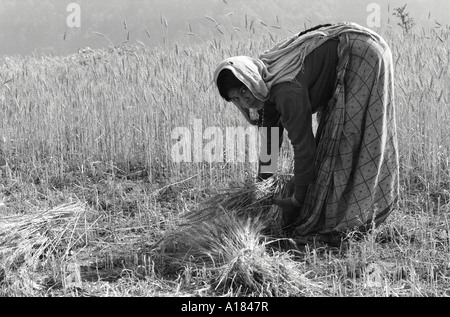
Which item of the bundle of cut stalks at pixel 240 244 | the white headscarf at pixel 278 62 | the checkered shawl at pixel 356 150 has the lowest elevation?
the bundle of cut stalks at pixel 240 244

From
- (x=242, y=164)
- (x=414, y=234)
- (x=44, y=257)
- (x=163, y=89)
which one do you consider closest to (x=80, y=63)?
(x=163, y=89)

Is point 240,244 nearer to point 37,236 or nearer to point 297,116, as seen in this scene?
point 297,116

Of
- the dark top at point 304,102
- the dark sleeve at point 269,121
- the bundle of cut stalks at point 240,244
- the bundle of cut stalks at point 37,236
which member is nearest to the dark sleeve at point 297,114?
the dark top at point 304,102

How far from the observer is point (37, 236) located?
3.30 m

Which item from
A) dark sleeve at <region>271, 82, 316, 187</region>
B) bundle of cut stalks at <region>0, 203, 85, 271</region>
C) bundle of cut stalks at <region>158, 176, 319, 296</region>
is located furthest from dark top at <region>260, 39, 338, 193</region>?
bundle of cut stalks at <region>0, 203, 85, 271</region>

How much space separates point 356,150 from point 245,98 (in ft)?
2.14

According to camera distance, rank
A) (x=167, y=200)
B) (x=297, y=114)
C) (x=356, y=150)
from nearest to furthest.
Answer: (x=297, y=114)
(x=356, y=150)
(x=167, y=200)

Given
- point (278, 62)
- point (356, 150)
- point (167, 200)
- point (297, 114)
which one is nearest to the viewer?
point (297, 114)

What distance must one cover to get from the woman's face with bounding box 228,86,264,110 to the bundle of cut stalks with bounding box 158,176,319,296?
0.53m

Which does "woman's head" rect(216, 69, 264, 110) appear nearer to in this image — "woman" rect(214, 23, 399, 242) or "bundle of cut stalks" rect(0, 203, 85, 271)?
"woman" rect(214, 23, 399, 242)

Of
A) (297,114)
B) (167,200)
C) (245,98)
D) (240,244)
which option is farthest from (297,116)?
(167,200)

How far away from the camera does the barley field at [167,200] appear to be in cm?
292

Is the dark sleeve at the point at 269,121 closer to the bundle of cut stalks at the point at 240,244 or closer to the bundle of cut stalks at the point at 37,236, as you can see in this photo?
the bundle of cut stalks at the point at 240,244
